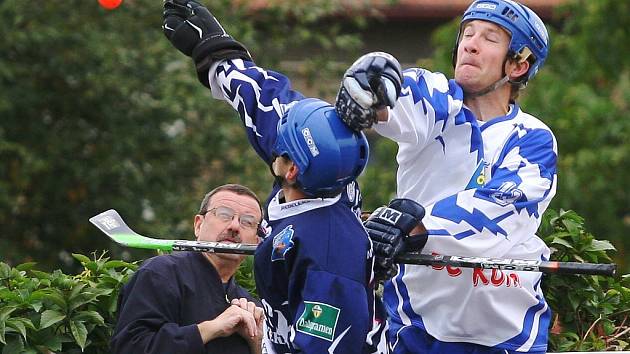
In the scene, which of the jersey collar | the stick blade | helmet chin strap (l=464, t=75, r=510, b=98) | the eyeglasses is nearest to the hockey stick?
the stick blade

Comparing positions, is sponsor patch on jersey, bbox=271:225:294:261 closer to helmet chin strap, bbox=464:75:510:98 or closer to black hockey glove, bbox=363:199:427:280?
black hockey glove, bbox=363:199:427:280

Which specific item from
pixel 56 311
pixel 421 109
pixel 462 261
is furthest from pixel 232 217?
pixel 462 261

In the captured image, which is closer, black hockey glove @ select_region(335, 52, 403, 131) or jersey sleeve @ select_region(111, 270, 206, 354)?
black hockey glove @ select_region(335, 52, 403, 131)

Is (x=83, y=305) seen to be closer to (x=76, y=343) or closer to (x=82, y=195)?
(x=76, y=343)

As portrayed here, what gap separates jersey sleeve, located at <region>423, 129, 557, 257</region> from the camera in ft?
19.2

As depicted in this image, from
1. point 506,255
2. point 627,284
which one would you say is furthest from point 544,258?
point 627,284

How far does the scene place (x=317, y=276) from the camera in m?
5.32

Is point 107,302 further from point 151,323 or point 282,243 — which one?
point 282,243

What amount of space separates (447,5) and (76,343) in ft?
52.6

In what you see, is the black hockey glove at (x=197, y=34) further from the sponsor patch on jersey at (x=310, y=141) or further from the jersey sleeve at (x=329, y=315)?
the jersey sleeve at (x=329, y=315)

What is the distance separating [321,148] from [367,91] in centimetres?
25

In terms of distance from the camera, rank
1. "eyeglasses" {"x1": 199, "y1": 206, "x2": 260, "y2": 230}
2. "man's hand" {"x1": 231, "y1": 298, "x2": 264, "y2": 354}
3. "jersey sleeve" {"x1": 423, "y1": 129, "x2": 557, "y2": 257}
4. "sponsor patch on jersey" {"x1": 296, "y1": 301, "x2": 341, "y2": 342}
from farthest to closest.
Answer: "eyeglasses" {"x1": 199, "y1": 206, "x2": 260, "y2": 230}, "man's hand" {"x1": 231, "y1": 298, "x2": 264, "y2": 354}, "jersey sleeve" {"x1": 423, "y1": 129, "x2": 557, "y2": 257}, "sponsor patch on jersey" {"x1": 296, "y1": 301, "x2": 341, "y2": 342}

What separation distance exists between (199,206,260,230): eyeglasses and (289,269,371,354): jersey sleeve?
1531mm

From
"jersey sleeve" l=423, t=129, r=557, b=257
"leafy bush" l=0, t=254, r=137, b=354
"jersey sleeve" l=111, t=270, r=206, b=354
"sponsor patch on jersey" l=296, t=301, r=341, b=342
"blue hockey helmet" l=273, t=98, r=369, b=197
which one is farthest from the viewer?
"leafy bush" l=0, t=254, r=137, b=354
